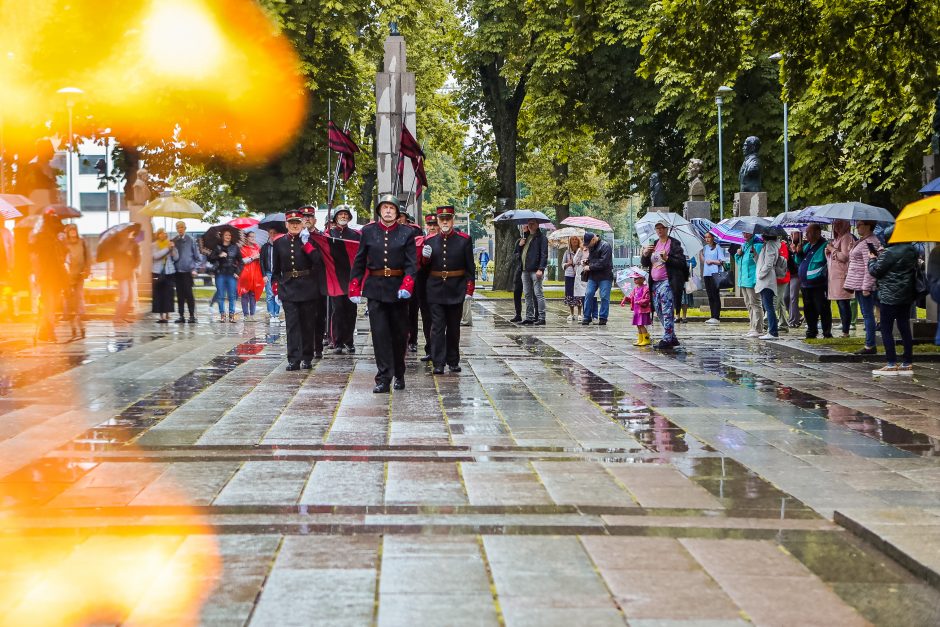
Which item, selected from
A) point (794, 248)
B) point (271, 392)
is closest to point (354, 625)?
point (271, 392)

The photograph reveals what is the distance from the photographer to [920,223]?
1280 cm

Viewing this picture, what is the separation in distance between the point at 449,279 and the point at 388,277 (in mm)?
1720

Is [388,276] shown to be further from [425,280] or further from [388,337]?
[425,280]

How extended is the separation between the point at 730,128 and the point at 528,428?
28533mm

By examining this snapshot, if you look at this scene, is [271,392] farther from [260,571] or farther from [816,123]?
[816,123]

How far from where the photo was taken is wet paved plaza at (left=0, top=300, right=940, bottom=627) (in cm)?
505

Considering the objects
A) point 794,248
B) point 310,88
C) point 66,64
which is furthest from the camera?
point 310,88

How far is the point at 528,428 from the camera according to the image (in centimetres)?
984

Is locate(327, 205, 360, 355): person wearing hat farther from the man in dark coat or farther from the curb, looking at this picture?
the curb

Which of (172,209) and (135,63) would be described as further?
(135,63)

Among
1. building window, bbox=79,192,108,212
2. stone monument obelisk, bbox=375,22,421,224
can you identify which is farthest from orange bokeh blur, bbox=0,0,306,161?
building window, bbox=79,192,108,212

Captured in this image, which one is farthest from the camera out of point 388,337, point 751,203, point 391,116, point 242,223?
point 751,203

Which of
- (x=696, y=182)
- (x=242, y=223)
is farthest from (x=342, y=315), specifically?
(x=696, y=182)

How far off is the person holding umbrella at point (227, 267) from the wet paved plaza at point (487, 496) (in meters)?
10.5
